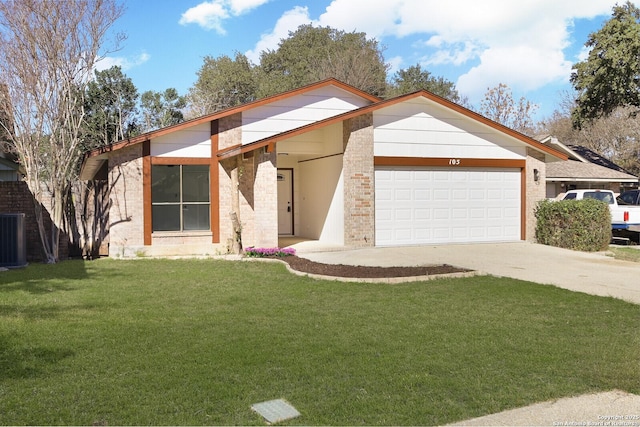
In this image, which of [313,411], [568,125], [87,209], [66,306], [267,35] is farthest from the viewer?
[267,35]

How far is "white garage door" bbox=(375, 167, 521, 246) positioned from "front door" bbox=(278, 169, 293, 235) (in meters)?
4.17

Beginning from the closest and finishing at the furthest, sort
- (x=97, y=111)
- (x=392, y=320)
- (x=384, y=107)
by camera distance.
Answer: (x=392, y=320) < (x=384, y=107) < (x=97, y=111)

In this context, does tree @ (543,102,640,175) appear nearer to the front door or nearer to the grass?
the front door

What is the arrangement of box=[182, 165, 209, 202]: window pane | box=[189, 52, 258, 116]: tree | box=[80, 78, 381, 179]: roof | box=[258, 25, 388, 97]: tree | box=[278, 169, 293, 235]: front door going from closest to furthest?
box=[80, 78, 381, 179]: roof → box=[182, 165, 209, 202]: window pane → box=[278, 169, 293, 235]: front door → box=[258, 25, 388, 97]: tree → box=[189, 52, 258, 116]: tree

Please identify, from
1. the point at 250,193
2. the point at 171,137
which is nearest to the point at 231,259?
the point at 250,193

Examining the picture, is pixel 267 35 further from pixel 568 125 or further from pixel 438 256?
pixel 438 256

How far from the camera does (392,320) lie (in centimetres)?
748

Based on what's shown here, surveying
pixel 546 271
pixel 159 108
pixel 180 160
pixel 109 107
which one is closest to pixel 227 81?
pixel 159 108

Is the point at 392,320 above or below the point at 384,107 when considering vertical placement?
below

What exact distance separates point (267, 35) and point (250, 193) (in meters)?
40.3

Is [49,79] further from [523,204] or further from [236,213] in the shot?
[523,204]

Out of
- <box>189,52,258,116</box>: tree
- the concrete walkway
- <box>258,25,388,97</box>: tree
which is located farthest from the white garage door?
<box>189,52,258,116</box>: tree

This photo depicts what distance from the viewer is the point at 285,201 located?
64.9 ft

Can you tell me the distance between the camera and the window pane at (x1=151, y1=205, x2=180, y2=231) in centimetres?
1551
